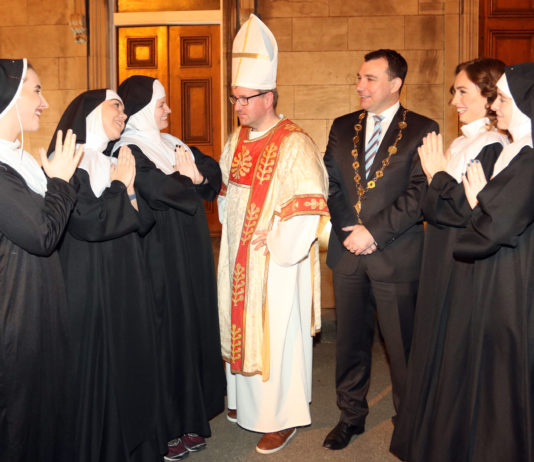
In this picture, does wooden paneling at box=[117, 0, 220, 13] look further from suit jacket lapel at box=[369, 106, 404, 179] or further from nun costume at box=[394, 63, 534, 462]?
nun costume at box=[394, 63, 534, 462]

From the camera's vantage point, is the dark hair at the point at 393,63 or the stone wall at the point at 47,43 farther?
the stone wall at the point at 47,43

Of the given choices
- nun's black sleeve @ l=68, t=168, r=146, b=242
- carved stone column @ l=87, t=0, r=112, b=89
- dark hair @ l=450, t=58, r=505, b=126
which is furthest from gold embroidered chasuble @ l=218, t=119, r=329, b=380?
carved stone column @ l=87, t=0, r=112, b=89

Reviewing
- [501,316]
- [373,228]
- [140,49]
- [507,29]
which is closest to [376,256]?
[373,228]

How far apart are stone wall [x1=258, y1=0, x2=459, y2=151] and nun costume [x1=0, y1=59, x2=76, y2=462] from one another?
4550 millimetres

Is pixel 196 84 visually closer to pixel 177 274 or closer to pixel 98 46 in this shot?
pixel 98 46

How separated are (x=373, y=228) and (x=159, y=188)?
3.62 feet

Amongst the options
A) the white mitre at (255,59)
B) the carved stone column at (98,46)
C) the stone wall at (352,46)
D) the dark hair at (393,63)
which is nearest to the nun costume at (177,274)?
the white mitre at (255,59)

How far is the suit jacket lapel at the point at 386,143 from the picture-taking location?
10.2 ft

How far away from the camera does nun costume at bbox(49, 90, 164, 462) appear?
251 centimetres

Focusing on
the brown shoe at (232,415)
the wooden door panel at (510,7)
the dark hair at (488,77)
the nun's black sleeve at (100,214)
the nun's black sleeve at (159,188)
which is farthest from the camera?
the wooden door panel at (510,7)

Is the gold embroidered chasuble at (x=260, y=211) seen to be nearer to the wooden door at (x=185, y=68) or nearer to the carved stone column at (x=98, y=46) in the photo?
the carved stone column at (x=98, y=46)

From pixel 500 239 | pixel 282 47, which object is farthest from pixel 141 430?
pixel 282 47

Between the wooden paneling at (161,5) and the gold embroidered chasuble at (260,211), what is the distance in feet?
14.2

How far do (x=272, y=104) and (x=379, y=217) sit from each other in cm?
85
